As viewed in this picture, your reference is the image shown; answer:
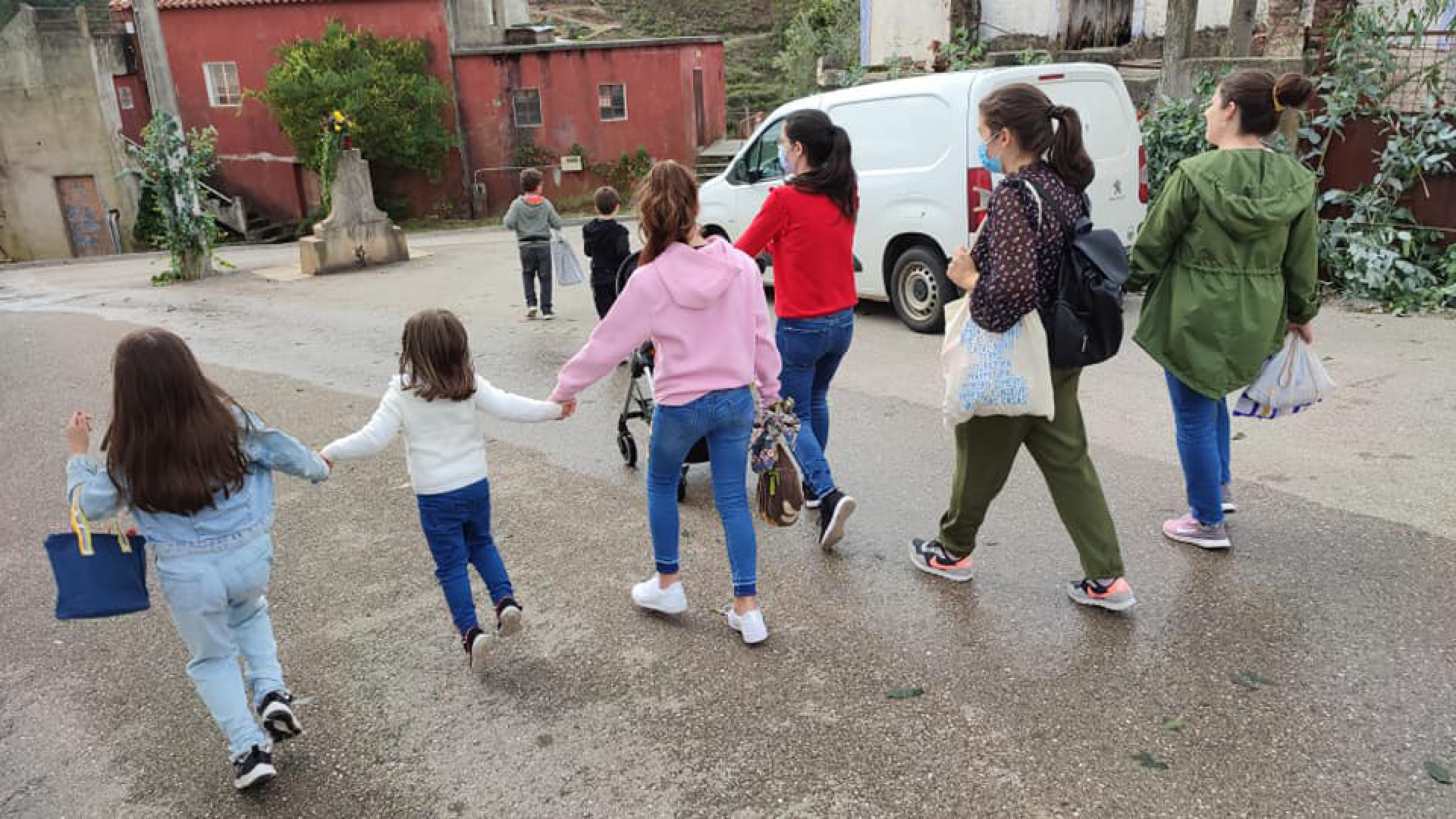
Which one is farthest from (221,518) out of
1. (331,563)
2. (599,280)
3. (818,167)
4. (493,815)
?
(599,280)

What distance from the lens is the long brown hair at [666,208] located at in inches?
134

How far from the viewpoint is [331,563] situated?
4.59 metres

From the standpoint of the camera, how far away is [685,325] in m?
3.44

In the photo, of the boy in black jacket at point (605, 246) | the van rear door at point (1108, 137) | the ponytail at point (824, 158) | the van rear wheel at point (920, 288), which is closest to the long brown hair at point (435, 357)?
the ponytail at point (824, 158)

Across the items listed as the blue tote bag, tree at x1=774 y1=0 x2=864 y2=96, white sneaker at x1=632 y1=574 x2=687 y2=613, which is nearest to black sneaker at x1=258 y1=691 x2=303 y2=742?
the blue tote bag

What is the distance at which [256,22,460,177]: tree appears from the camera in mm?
23281

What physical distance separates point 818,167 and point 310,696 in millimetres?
2782

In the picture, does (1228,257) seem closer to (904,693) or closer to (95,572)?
(904,693)

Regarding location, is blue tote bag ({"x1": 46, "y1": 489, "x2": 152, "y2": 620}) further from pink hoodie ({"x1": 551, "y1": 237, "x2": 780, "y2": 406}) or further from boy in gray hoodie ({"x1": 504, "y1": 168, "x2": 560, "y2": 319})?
boy in gray hoodie ({"x1": 504, "y1": 168, "x2": 560, "y2": 319})

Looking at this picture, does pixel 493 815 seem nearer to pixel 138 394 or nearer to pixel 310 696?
pixel 310 696

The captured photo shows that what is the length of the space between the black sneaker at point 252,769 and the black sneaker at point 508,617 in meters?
0.83

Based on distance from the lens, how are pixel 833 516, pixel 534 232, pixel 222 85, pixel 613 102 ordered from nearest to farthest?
pixel 833 516, pixel 534 232, pixel 222 85, pixel 613 102

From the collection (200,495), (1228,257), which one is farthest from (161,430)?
(1228,257)

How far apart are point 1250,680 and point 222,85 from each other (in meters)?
27.6
